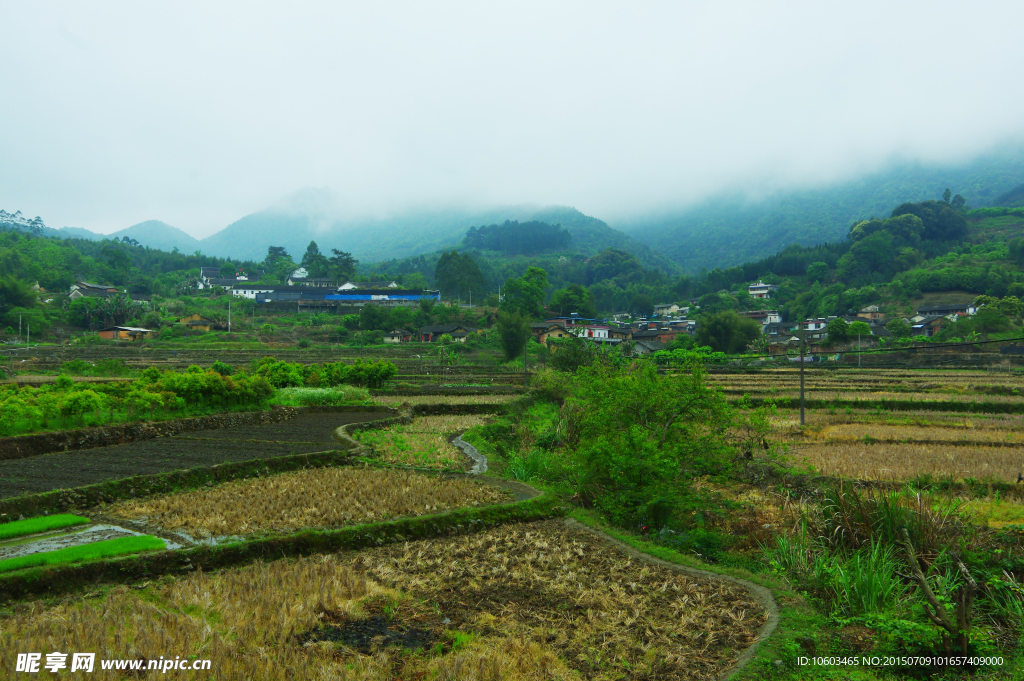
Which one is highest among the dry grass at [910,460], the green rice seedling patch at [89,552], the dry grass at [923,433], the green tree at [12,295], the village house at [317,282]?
the village house at [317,282]

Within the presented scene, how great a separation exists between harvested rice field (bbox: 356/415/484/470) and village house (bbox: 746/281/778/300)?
3573 inches

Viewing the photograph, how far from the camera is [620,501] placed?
10.4 metres

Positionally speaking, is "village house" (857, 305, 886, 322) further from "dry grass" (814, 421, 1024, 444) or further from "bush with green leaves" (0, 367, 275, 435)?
"bush with green leaves" (0, 367, 275, 435)

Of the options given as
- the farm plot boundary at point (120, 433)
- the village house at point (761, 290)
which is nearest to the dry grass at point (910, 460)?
the farm plot boundary at point (120, 433)

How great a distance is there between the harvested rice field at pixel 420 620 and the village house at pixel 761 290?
102538mm

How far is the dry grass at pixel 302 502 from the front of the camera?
8.87 meters

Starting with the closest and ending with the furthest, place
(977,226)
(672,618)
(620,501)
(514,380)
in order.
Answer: (672,618), (620,501), (514,380), (977,226)

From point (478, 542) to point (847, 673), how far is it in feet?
16.0

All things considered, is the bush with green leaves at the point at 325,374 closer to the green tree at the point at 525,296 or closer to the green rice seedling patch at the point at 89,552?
the green rice seedling patch at the point at 89,552

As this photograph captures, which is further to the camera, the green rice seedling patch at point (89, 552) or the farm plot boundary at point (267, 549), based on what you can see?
the green rice seedling patch at point (89, 552)

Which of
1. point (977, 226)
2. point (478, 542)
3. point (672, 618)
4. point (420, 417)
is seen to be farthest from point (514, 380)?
point (977, 226)

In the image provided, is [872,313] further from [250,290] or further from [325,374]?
[250,290]

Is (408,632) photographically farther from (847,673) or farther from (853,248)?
(853,248)

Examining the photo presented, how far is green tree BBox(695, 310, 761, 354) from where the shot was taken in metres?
59.4
